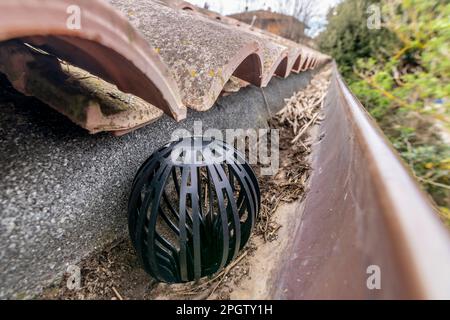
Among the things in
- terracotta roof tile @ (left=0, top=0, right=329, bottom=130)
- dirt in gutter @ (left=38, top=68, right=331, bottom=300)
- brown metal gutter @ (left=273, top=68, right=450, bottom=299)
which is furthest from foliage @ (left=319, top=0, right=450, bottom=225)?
terracotta roof tile @ (left=0, top=0, right=329, bottom=130)

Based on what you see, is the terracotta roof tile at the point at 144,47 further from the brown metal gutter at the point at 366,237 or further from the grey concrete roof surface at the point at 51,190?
the brown metal gutter at the point at 366,237

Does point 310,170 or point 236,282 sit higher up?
point 310,170

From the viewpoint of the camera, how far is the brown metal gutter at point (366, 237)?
1.16ft

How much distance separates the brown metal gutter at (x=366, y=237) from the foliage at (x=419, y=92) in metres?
1.41

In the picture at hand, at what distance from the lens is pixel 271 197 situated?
1344 mm

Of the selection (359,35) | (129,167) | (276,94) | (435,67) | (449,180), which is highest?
(359,35)

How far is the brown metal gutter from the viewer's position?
0.35 m

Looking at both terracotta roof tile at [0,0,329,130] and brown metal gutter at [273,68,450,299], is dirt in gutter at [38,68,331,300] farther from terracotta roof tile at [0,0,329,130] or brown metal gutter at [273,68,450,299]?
terracotta roof tile at [0,0,329,130]

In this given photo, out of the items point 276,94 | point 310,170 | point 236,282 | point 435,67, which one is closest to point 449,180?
point 435,67

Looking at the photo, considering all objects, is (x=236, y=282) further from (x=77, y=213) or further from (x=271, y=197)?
(x=77, y=213)

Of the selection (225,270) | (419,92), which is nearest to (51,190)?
(225,270)

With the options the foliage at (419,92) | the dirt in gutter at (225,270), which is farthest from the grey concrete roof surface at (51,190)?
the foliage at (419,92)

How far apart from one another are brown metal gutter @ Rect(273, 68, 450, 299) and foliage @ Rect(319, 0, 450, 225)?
1410 mm
